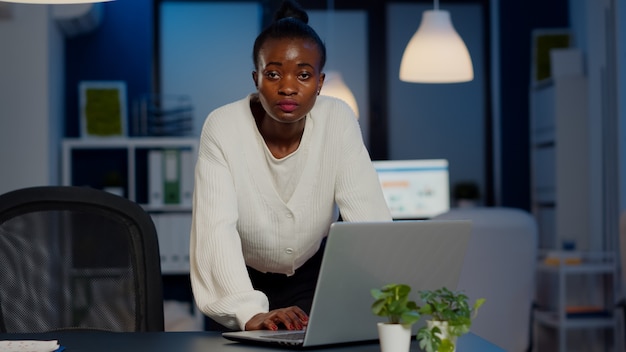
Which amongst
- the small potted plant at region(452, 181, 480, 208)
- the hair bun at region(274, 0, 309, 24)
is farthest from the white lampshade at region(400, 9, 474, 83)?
the hair bun at region(274, 0, 309, 24)

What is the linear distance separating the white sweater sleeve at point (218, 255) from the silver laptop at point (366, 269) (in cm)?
20

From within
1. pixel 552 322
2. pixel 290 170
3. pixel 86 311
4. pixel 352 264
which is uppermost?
pixel 290 170

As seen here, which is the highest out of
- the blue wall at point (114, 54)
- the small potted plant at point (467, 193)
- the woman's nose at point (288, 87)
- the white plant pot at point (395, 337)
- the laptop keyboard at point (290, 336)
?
the blue wall at point (114, 54)

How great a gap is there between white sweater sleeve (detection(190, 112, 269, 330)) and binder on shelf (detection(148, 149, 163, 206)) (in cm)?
365

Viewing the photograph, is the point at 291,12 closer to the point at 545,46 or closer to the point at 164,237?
the point at 164,237

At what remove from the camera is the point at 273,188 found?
2.02 m

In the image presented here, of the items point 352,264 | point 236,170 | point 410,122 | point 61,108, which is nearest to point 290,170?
point 236,170

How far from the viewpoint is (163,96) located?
701cm

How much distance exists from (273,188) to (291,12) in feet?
1.35

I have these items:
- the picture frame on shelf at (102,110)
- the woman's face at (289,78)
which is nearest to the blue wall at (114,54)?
the picture frame on shelf at (102,110)

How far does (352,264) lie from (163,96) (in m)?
5.74

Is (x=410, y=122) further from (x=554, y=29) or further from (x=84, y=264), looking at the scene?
(x=84, y=264)

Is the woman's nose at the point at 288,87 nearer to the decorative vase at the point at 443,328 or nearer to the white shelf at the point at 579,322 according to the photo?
the decorative vase at the point at 443,328

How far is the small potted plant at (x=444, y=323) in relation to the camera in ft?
4.24
